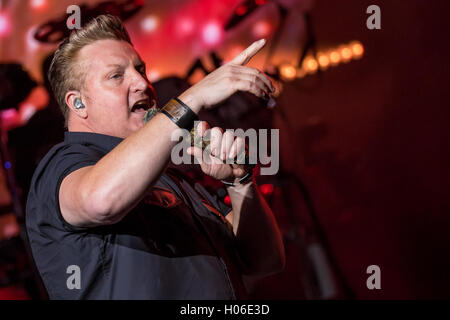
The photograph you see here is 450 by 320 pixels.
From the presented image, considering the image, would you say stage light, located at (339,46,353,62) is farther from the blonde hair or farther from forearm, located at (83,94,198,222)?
forearm, located at (83,94,198,222)

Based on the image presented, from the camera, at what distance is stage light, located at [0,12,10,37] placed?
294 cm

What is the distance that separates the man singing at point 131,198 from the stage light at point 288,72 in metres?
2.37

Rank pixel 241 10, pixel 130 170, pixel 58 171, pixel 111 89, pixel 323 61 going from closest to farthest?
pixel 130 170
pixel 58 171
pixel 111 89
pixel 241 10
pixel 323 61

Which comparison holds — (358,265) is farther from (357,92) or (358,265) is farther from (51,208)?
(51,208)

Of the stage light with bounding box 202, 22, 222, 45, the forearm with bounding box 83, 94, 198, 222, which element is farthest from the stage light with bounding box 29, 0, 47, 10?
the forearm with bounding box 83, 94, 198, 222

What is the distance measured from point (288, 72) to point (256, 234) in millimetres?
2462

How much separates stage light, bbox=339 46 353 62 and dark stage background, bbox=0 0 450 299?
53mm

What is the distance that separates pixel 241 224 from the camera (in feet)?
4.64

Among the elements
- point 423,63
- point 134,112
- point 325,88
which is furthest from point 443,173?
point 134,112

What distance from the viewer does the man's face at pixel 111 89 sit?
1.23 m

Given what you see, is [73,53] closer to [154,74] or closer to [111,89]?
[111,89]

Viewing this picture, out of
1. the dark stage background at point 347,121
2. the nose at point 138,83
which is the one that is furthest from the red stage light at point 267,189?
the nose at point 138,83

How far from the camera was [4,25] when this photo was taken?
2951 millimetres

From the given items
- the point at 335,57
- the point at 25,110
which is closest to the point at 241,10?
the point at 335,57
